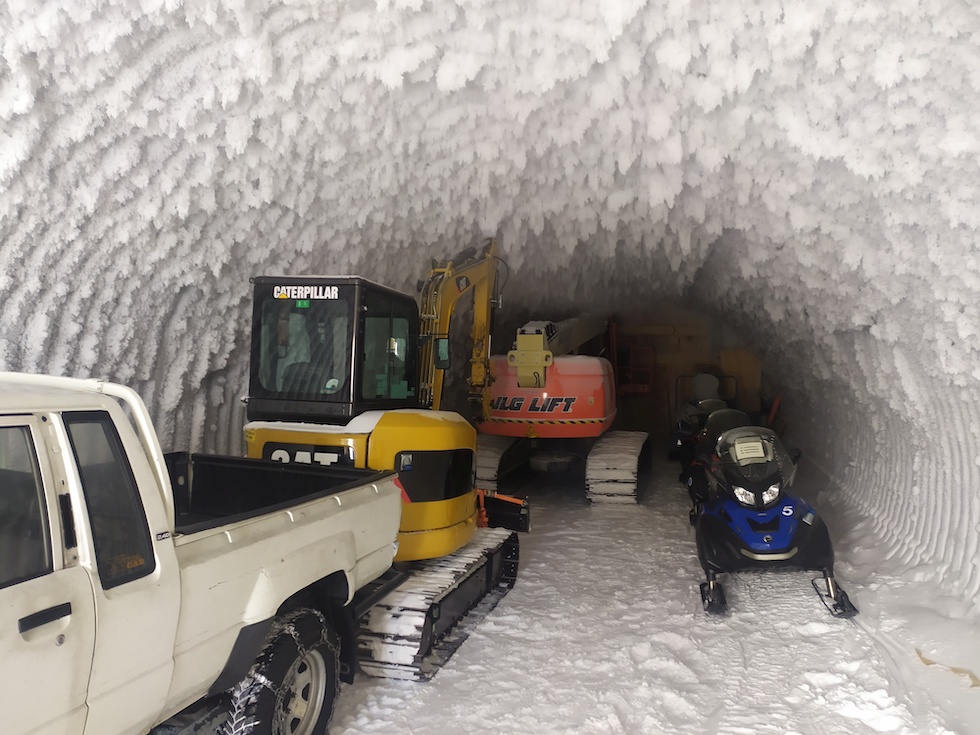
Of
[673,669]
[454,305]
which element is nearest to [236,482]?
[673,669]

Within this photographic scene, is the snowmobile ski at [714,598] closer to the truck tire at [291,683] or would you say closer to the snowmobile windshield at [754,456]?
the snowmobile windshield at [754,456]

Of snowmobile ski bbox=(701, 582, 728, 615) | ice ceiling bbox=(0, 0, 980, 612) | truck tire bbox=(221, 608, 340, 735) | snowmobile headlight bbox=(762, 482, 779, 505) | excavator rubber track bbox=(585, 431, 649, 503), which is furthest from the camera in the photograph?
excavator rubber track bbox=(585, 431, 649, 503)

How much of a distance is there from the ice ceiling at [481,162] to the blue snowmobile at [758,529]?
90cm

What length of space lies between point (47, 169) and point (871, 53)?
4.41m

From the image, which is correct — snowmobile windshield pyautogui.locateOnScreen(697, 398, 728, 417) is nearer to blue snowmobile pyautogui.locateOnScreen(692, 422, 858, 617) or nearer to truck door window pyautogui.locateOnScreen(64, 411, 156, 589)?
blue snowmobile pyautogui.locateOnScreen(692, 422, 858, 617)

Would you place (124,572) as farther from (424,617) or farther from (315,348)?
(315,348)

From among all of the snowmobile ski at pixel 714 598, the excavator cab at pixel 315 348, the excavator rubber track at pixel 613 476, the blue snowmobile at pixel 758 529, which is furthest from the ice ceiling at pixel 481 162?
the excavator rubber track at pixel 613 476

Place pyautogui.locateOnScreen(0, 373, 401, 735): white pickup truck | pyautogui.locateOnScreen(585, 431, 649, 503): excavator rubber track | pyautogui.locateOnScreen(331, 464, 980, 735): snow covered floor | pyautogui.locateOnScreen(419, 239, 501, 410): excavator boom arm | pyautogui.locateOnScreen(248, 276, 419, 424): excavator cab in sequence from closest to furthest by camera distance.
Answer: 1. pyautogui.locateOnScreen(0, 373, 401, 735): white pickup truck
2. pyautogui.locateOnScreen(331, 464, 980, 735): snow covered floor
3. pyautogui.locateOnScreen(248, 276, 419, 424): excavator cab
4. pyautogui.locateOnScreen(419, 239, 501, 410): excavator boom arm
5. pyautogui.locateOnScreen(585, 431, 649, 503): excavator rubber track

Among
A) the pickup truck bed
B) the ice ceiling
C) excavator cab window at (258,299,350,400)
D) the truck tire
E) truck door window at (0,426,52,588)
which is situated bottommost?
the truck tire

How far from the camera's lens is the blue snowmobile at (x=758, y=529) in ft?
16.8

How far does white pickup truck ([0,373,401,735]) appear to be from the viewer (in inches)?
75.4

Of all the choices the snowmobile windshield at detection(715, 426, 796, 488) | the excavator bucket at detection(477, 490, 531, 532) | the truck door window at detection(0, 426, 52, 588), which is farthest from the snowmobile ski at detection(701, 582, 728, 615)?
the truck door window at detection(0, 426, 52, 588)

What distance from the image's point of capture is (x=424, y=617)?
394 centimetres

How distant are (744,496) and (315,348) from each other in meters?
3.61
